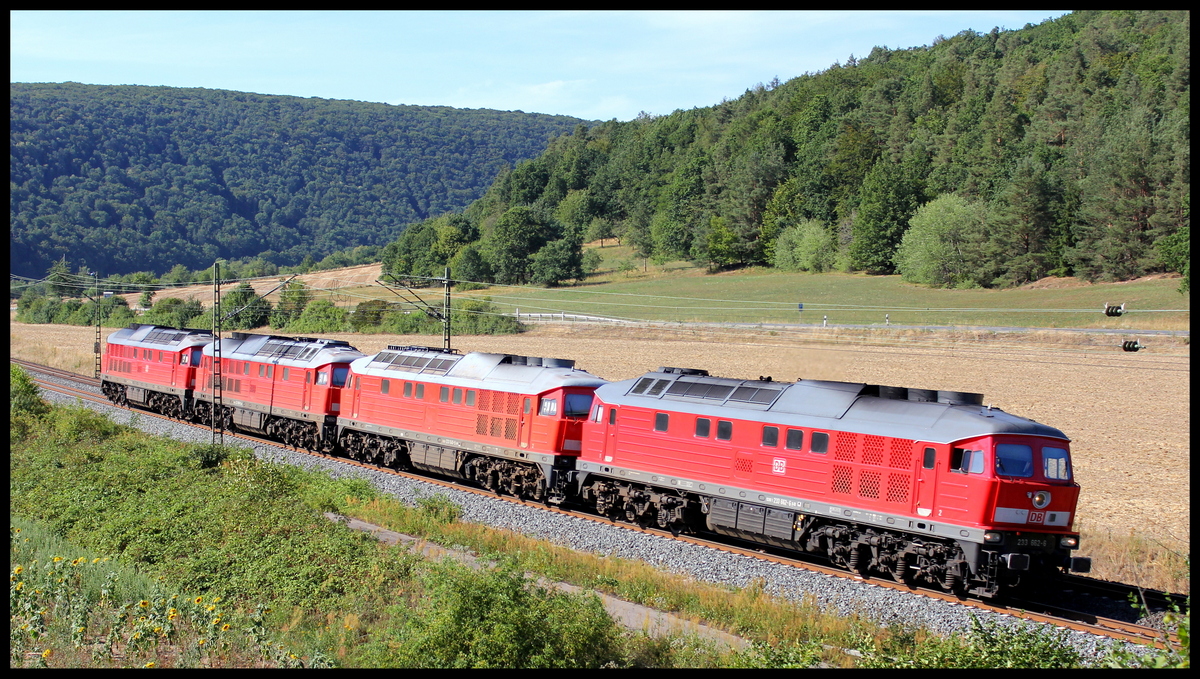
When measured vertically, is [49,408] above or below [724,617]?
below

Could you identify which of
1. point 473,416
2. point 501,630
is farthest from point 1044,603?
point 473,416

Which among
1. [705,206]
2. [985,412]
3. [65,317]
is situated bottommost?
[65,317]

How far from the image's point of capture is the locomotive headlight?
1691 cm

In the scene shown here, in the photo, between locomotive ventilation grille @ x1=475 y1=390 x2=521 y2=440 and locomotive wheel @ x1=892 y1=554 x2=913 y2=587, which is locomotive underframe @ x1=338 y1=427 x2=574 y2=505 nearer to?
locomotive ventilation grille @ x1=475 y1=390 x2=521 y2=440

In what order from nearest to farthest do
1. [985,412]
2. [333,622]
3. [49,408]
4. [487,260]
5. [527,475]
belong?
1. [333,622]
2. [985,412]
3. [527,475]
4. [49,408]
5. [487,260]

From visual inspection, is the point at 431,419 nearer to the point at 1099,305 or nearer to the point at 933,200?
the point at 1099,305

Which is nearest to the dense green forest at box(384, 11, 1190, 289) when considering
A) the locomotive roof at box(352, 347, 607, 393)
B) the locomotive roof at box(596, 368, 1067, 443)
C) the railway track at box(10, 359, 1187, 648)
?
the railway track at box(10, 359, 1187, 648)

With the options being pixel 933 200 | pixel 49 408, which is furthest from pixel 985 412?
pixel 933 200

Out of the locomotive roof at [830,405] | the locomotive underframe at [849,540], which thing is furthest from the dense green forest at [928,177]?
the locomotive underframe at [849,540]

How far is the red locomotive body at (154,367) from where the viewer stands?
4491 centimetres

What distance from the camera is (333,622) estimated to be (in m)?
14.7

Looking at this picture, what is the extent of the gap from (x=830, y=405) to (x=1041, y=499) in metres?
4.70

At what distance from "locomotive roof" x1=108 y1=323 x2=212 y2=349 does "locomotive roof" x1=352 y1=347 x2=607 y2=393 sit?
52.2 feet

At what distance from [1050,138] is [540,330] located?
72065 millimetres
